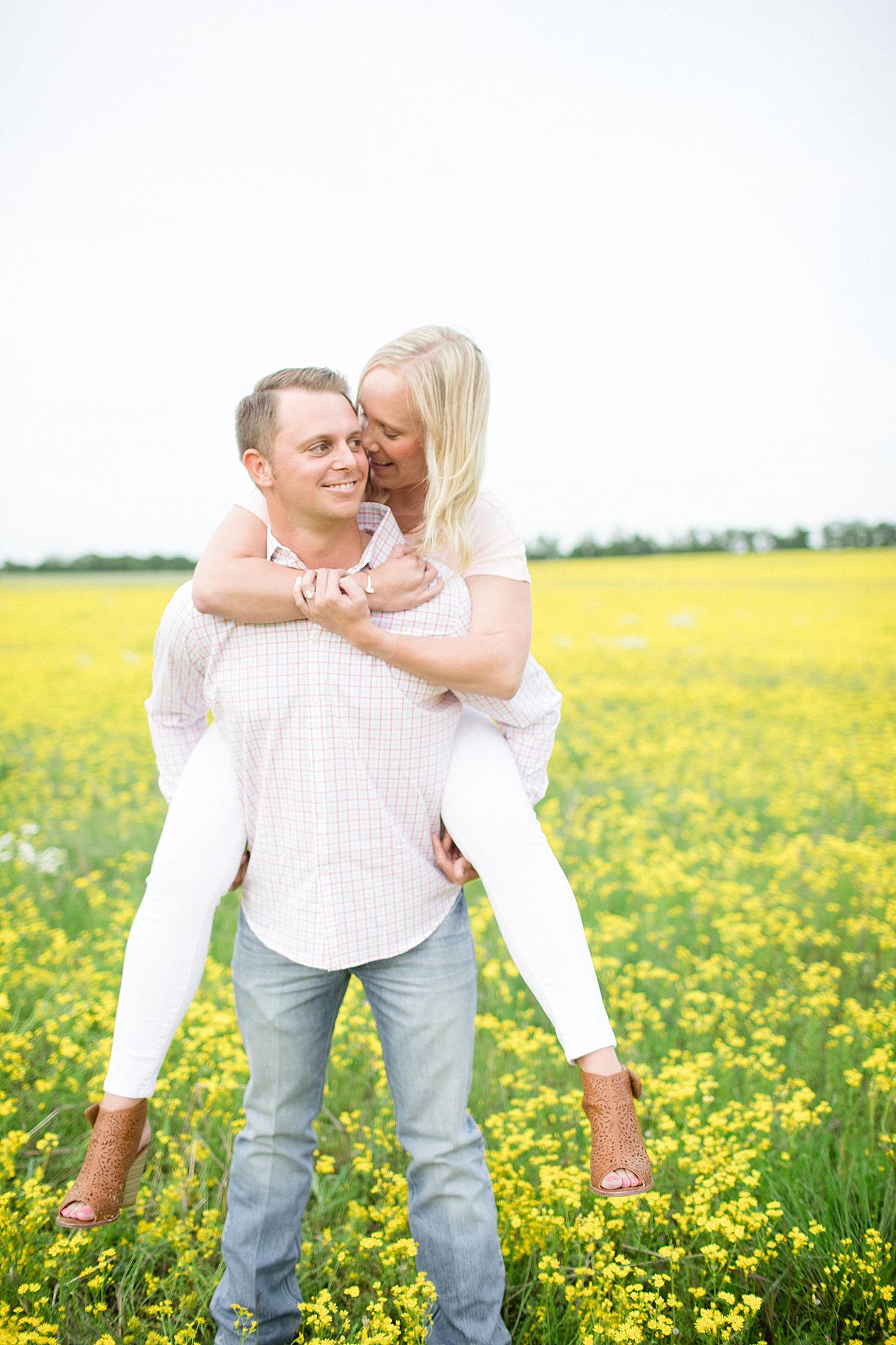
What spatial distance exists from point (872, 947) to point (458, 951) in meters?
3.83

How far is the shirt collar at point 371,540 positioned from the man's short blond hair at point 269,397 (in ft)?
0.86

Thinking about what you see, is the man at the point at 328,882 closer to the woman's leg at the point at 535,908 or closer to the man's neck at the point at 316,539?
the man's neck at the point at 316,539

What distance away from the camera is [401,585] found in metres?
2.51

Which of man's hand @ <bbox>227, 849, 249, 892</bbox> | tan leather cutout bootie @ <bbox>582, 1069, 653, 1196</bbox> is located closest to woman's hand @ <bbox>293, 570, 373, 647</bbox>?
man's hand @ <bbox>227, 849, 249, 892</bbox>

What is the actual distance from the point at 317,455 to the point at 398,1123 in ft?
5.71

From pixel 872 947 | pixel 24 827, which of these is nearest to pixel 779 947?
pixel 872 947

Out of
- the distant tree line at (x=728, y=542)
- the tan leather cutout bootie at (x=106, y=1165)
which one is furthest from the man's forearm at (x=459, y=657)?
the distant tree line at (x=728, y=542)

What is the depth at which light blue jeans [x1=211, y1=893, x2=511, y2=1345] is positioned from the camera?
2477 millimetres

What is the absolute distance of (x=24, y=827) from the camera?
23.6 ft

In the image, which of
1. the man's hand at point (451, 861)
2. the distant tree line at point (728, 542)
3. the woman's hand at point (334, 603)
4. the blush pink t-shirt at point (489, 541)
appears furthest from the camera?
the distant tree line at point (728, 542)

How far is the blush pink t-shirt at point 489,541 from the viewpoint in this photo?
2691 mm

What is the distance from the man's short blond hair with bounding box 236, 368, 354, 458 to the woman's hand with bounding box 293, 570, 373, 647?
383 millimetres

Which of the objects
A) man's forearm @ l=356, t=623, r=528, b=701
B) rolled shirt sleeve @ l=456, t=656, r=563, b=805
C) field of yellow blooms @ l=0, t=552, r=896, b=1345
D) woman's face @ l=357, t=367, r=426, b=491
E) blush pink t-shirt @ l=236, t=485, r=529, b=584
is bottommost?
field of yellow blooms @ l=0, t=552, r=896, b=1345

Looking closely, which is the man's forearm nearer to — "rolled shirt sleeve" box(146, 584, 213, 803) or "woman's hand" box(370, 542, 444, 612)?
"woman's hand" box(370, 542, 444, 612)
